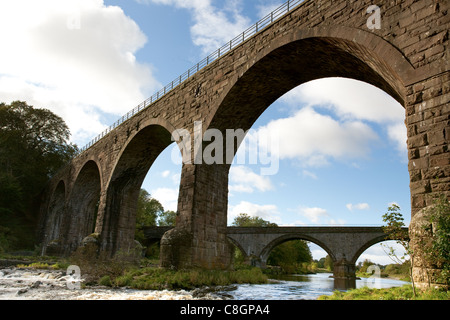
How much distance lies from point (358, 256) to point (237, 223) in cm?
3587

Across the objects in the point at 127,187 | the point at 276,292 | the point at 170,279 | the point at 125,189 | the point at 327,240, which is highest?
the point at 127,187

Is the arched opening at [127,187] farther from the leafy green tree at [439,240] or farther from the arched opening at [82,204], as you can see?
the leafy green tree at [439,240]

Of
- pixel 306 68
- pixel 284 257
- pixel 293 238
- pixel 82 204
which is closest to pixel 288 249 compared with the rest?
pixel 284 257

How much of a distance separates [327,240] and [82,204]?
21995mm

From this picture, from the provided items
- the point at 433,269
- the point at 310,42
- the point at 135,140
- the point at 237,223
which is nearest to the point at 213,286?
the point at 433,269

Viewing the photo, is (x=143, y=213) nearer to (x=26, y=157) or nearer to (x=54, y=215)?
(x=54, y=215)

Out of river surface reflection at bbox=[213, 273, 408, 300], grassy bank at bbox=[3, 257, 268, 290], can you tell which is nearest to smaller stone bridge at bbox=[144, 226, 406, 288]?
river surface reflection at bbox=[213, 273, 408, 300]

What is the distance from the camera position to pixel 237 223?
65.2 m

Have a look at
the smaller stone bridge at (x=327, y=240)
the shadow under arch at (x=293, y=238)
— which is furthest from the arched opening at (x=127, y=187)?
the shadow under arch at (x=293, y=238)

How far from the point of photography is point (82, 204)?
88.6 ft

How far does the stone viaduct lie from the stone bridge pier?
61.6ft

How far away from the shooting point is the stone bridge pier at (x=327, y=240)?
30734 millimetres

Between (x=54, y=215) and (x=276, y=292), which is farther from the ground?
(x=54, y=215)
